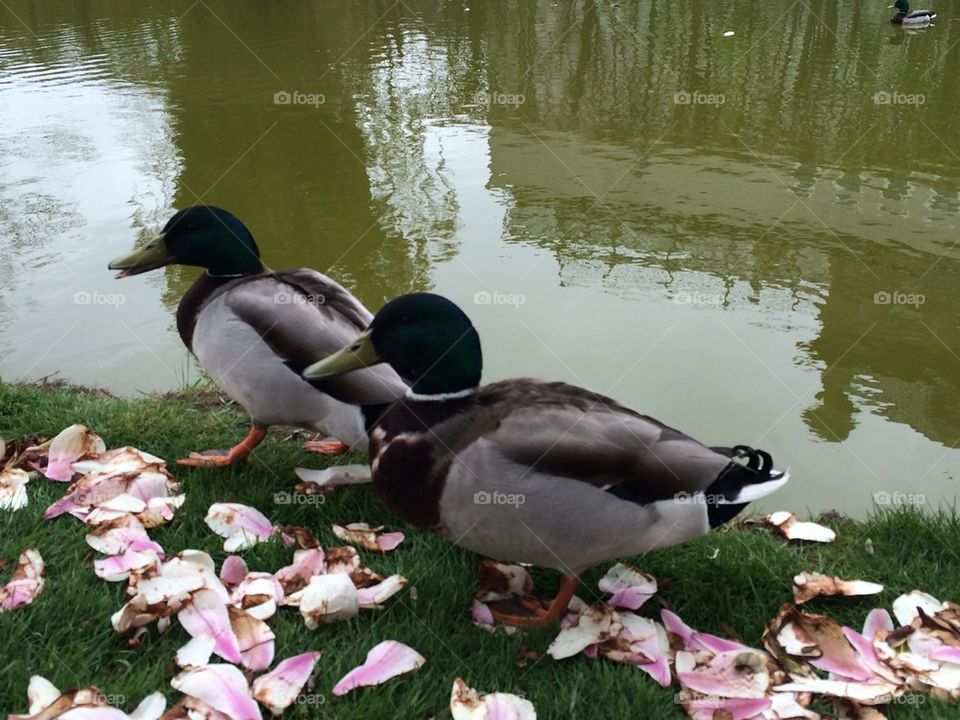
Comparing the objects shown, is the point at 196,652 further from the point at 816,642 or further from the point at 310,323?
the point at 816,642

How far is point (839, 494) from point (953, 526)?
689 mm

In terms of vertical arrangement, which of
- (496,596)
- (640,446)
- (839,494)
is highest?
(640,446)

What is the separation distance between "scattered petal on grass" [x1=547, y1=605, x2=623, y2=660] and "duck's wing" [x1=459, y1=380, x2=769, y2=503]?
1.17 ft

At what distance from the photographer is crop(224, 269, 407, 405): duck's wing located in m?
3.03

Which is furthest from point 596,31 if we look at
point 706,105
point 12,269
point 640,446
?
point 640,446

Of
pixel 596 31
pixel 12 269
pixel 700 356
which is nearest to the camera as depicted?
pixel 700 356

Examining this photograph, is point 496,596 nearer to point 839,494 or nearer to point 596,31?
point 839,494

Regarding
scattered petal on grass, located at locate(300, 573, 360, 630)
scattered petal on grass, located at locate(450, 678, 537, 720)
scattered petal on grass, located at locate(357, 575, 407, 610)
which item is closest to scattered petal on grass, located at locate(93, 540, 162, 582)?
scattered petal on grass, located at locate(300, 573, 360, 630)

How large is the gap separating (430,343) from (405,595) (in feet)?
2.43

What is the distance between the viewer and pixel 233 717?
2066mm

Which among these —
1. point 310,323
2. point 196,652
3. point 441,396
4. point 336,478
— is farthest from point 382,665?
point 310,323

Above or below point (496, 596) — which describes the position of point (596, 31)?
above

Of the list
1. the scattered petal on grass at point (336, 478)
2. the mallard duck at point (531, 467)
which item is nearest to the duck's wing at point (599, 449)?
the mallard duck at point (531, 467)

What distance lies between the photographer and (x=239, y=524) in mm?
2887
